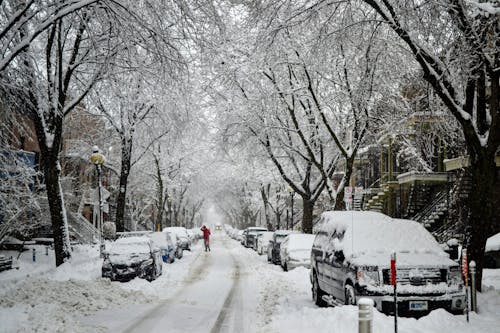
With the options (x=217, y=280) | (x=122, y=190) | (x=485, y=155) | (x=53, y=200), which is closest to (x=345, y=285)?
(x=485, y=155)

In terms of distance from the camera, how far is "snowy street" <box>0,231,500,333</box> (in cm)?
893

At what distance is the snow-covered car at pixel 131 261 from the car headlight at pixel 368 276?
9.26 meters

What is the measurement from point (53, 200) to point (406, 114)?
45.4 feet

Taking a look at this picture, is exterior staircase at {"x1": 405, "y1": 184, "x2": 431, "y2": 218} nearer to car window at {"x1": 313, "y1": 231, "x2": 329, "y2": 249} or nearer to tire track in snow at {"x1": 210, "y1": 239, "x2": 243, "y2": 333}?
tire track in snow at {"x1": 210, "y1": 239, "x2": 243, "y2": 333}

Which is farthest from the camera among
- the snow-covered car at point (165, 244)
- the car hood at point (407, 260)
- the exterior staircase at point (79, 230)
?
the exterior staircase at point (79, 230)

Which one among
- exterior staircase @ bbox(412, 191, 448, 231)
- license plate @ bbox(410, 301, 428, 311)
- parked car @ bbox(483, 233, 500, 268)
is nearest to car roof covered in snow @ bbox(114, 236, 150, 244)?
license plate @ bbox(410, 301, 428, 311)

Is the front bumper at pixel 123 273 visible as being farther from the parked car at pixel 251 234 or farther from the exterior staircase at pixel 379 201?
the parked car at pixel 251 234

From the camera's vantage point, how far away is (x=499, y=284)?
44.4 ft

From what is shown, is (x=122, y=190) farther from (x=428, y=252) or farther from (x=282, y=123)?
(x=428, y=252)

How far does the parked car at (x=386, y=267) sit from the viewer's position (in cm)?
931

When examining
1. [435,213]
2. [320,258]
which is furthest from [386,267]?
[435,213]

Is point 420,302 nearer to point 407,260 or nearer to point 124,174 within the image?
point 407,260

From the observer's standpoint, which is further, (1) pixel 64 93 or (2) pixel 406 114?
(2) pixel 406 114

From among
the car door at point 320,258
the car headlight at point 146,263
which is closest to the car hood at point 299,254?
the car headlight at point 146,263
